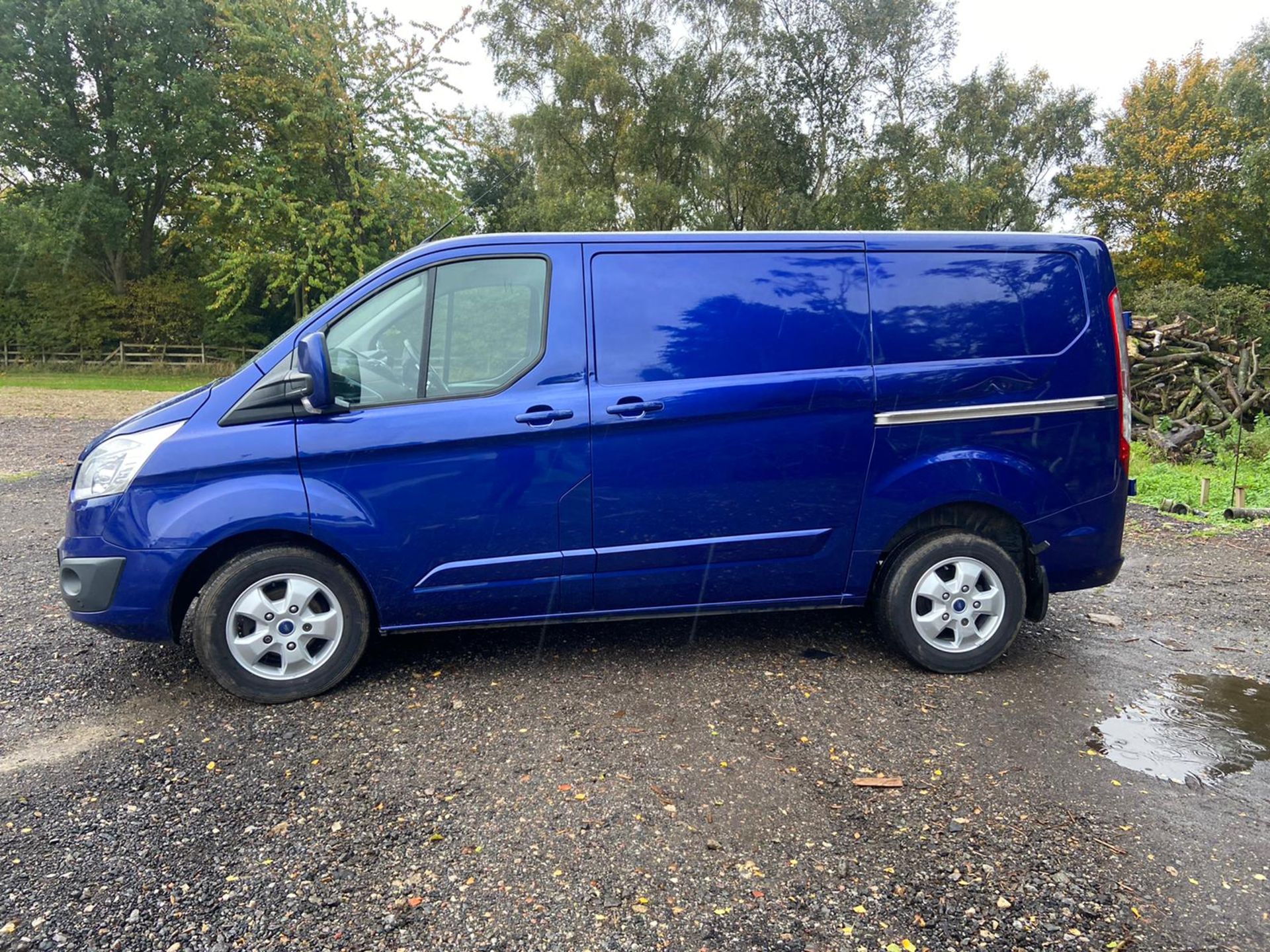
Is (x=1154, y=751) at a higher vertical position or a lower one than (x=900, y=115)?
lower

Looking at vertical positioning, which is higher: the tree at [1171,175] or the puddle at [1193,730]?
the tree at [1171,175]

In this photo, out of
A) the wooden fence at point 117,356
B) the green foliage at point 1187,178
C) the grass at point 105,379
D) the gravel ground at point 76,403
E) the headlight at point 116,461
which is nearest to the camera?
the headlight at point 116,461

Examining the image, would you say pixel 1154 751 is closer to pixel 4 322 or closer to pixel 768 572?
pixel 768 572

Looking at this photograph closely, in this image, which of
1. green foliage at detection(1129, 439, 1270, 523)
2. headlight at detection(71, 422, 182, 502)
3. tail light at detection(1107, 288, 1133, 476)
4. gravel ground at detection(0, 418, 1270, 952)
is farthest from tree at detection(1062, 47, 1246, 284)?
headlight at detection(71, 422, 182, 502)

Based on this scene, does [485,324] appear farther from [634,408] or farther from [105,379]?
[105,379]

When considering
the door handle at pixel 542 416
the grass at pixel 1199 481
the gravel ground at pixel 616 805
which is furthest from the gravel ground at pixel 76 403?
the grass at pixel 1199 481

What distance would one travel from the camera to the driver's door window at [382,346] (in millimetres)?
3766

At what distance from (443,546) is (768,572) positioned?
5.07ft

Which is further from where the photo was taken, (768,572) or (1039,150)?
(1039,150)

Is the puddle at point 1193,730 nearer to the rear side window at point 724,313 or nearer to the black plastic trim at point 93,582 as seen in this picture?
the rear side window at point 724,313

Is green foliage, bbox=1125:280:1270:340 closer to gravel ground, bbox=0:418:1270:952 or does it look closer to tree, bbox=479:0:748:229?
gravel ground, bbox=0:418:1270:952

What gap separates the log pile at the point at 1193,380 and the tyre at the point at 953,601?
8116 millimetres

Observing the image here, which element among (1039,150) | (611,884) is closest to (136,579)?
(611,884)

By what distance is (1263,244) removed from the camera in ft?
101
